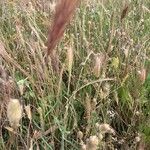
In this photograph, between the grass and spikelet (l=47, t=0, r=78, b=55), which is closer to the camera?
spikelet (l=47, t=0, r=78, b=55)

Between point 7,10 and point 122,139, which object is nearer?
point 122,139

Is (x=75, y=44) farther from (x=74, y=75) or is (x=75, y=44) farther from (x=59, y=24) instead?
(x=59, y=24)

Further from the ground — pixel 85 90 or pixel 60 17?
pixel 60 17

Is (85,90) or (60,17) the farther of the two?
(85,90)

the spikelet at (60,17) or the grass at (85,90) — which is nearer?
the spikelet at (60,17)

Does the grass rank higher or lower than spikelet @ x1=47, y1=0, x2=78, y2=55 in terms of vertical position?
lower

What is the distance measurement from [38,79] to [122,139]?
0.28 metres

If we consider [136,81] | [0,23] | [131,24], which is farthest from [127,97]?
[0,23]

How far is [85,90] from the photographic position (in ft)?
3.44

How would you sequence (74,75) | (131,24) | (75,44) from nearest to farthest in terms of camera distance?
(74,75) < (75,44) < (131,24)

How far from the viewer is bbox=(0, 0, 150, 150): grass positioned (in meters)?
0.84

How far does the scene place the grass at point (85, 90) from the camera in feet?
2.76

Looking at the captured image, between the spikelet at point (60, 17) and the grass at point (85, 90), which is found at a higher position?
the spikelet at point (60, 17)

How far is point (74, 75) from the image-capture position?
1107mm
